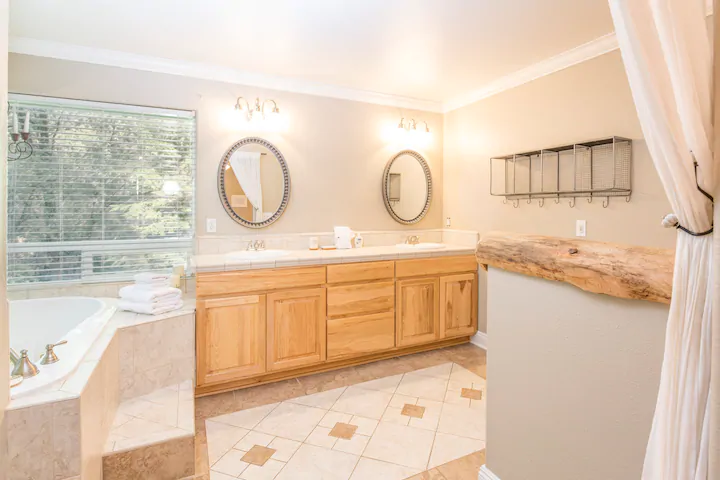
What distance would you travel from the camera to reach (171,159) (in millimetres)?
2906

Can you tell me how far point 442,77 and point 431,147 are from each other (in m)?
0.85

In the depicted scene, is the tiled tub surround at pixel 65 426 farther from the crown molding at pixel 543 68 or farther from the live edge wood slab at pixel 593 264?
the crown molding at pixel 543 68

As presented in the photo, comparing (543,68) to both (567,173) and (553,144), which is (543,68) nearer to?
(553,144)

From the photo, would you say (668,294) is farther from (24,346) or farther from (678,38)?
(24,346)

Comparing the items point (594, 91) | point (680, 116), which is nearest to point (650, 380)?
point (680, 116)

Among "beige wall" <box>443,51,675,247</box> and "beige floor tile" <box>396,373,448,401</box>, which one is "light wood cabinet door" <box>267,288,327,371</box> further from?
"beige wall" <box>443,51,675,247</box>

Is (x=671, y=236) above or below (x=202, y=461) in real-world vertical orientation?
above

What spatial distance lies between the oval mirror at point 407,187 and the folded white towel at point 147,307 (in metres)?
2.10

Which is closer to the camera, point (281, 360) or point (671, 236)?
point (671, 236)

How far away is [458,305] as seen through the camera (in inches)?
135

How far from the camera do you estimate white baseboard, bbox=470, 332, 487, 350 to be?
11.4ft

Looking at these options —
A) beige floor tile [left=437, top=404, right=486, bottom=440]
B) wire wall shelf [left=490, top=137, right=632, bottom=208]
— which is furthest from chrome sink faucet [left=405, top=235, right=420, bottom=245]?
beige floor tile [left=437, top=404, right=486, bottom=440]

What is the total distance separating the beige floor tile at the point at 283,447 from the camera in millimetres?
1940

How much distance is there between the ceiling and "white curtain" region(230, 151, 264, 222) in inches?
26.8
